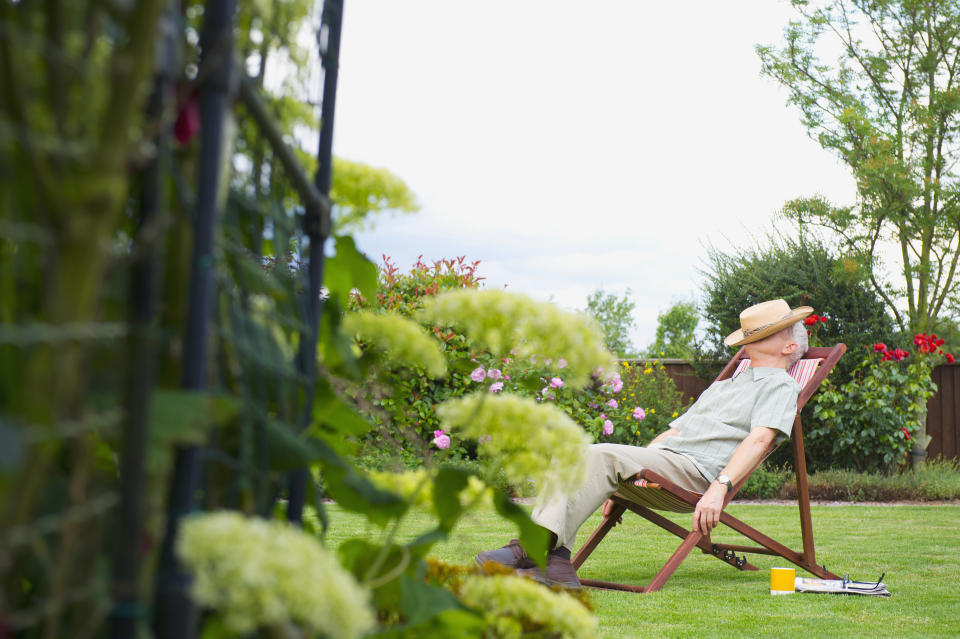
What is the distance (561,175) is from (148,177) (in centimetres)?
2051

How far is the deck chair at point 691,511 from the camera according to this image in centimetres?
330

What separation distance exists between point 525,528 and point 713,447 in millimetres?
3018

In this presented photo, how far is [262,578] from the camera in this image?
1.43 feet

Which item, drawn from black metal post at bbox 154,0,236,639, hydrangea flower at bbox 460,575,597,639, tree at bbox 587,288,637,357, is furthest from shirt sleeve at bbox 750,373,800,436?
tree at bbox 587,288,637,357

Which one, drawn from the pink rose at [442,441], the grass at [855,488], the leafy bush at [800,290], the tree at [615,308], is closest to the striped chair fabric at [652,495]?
the pink rose at [442,441]

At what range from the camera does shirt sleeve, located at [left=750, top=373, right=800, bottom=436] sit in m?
3.53

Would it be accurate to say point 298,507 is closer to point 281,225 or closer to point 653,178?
point 281,225

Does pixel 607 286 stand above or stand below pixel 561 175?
below

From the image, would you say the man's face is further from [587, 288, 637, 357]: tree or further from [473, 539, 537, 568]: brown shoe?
[587, 288, 637, 357]: tree

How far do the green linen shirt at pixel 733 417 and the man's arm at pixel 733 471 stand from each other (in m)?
0.06

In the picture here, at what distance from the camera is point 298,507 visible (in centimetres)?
84

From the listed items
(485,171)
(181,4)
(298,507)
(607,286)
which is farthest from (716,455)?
(607,286)

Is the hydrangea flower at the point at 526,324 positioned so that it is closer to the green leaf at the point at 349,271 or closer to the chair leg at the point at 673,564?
the green leaf at the point at 349,271

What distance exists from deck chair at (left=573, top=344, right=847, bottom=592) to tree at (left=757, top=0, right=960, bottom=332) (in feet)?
21.6
